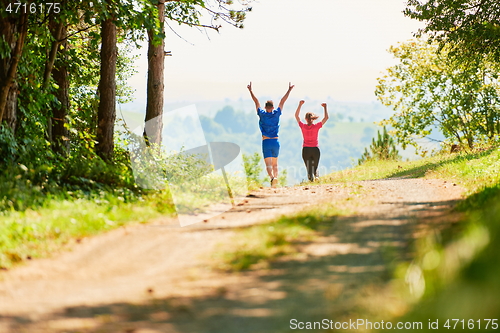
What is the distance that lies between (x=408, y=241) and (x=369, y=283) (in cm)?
152

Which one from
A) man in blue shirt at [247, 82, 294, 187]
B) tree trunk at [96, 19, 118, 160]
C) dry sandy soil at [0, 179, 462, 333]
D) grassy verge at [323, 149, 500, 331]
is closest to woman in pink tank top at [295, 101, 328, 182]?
man in blue shirt at [247, 82, 294, 187]

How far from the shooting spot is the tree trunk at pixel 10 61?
9.93 meters

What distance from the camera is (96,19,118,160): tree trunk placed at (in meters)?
13.3

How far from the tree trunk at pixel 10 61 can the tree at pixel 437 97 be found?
26095 millimetres

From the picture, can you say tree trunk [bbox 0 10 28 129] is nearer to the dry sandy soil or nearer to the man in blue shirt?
the dry sandy soil

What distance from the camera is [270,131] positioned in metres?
13.7

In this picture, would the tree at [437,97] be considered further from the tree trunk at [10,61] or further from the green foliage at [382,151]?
the tree trunk at [10,61]

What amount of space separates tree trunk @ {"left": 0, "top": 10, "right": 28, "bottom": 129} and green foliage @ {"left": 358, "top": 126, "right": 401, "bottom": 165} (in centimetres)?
2144

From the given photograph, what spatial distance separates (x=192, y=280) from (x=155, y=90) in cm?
1035

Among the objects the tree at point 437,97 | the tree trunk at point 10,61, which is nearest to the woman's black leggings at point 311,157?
the tree trunk at point 10,61

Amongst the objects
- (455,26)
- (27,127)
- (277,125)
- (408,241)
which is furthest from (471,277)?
(455,26)

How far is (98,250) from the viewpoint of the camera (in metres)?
6.21

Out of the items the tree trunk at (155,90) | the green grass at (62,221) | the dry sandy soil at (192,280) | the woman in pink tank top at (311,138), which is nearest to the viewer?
the dry sandy soil at (192,280)

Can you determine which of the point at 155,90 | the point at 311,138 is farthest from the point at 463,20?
the point at 155,90
